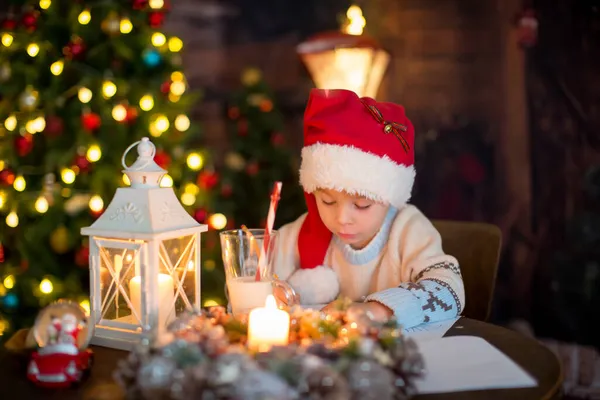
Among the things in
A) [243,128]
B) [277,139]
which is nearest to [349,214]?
[277,139]

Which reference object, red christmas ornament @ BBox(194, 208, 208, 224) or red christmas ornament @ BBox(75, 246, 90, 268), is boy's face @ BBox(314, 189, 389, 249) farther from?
red christmas ornament @ BBox(75, 246, 90, 268)

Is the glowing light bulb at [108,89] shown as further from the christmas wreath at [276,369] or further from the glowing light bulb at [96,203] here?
the christmas wreath at [276,369]

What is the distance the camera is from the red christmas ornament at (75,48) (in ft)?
7.77

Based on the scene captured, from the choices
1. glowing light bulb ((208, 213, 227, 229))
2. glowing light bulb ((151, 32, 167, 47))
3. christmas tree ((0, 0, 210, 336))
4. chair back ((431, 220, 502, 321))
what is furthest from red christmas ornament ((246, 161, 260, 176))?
chair back ((431, 220, 502, 321))

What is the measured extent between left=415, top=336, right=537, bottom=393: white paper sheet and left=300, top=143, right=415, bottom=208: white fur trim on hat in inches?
17.8

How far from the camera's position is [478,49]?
2840 millimetres

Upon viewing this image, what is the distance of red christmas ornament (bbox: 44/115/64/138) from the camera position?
2334mm

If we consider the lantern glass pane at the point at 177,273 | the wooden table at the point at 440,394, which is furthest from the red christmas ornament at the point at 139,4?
the wooden table at the point at 440,394

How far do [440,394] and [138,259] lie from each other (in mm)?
579

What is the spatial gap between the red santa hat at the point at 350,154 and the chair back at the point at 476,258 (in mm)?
282

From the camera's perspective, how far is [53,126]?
2.33m

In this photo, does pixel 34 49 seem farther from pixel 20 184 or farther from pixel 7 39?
pixel 20 184

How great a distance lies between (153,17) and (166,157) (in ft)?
1.96

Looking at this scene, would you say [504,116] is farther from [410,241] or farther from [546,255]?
[410,241]
